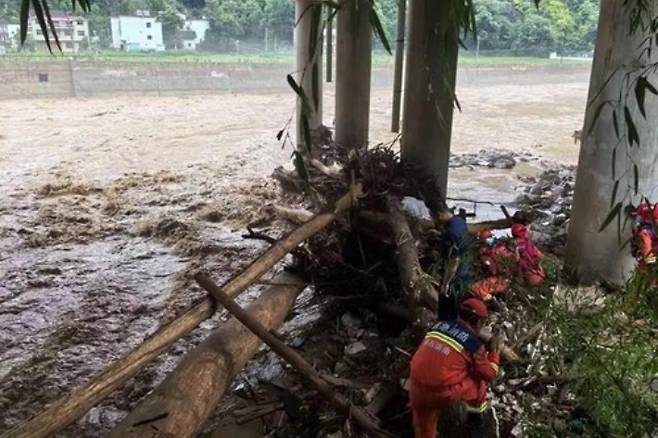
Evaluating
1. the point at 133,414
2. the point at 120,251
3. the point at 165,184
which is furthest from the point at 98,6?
the point at 133,414

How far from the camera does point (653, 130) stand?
5.79 m

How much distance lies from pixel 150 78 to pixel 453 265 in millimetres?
31035

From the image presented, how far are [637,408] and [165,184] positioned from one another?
472 inches

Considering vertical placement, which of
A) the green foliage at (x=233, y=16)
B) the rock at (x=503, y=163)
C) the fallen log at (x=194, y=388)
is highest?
the green foliage at (x=233, y=16)

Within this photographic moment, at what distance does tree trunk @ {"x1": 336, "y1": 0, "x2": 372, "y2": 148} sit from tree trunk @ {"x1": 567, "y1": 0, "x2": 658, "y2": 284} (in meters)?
6.78

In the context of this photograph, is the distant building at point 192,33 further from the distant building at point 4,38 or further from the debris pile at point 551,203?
the debris pile at point 551,203

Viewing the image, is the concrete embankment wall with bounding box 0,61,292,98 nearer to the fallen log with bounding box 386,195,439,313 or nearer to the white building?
the white building

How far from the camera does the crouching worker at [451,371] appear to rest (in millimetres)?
3330

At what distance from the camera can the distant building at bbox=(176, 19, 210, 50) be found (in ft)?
125

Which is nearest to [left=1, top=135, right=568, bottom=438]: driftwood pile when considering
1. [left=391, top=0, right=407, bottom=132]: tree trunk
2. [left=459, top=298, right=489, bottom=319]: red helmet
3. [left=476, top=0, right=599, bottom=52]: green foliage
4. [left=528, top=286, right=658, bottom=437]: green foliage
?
[left=528, top=286, right=658, bottom=437]: green foliage

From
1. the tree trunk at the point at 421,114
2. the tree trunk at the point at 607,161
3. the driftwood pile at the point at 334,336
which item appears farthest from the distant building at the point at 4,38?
the tree trunk at the point at 607,161

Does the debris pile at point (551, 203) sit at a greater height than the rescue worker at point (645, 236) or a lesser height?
lesser

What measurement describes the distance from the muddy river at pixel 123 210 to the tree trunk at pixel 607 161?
3.75 m

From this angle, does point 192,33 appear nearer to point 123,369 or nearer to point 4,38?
point 4,38
